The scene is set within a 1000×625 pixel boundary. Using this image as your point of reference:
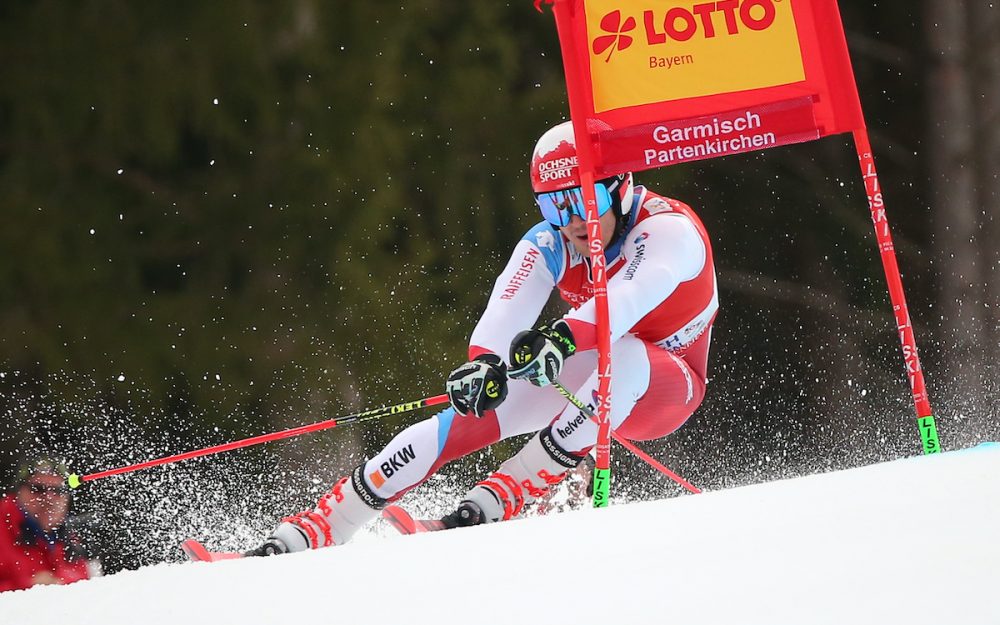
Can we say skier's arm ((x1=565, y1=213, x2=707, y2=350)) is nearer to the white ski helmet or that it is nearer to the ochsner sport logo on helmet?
the white ski helmet

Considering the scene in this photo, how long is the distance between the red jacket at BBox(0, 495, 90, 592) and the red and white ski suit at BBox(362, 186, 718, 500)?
4.41ft

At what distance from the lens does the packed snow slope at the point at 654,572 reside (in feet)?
5.39

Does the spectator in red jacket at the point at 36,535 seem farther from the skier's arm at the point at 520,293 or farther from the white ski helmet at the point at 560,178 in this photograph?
the white ski helmet at the point at 560,178

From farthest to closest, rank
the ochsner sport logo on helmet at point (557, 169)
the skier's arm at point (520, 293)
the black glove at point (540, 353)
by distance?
the skier's arm at point (520, 293) → the ochsner sport logo on helmet at point (557, 169) → the black glove at point (540, 353)

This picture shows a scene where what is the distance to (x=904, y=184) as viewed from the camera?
1006cm

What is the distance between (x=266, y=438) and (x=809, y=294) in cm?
675

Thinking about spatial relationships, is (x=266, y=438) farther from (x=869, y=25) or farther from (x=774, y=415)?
(x=869, y=25)

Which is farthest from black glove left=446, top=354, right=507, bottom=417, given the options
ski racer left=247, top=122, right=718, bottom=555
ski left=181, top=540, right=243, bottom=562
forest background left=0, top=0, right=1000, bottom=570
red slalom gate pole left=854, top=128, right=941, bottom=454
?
forest background left=0, top=0, right=1000, bottom=570

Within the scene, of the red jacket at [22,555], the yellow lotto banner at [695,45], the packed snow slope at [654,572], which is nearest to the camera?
the packed snow slope at [654,572]

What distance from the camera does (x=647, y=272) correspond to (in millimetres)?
3248

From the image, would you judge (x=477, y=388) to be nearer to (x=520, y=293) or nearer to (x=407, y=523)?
(x=407, y=523)

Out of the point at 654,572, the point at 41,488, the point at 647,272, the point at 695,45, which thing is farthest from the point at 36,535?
the point at 654,572

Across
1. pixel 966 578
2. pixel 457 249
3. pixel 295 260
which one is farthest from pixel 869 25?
pixel 966 578

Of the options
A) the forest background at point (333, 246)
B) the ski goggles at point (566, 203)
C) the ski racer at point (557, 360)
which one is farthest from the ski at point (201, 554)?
the forest background at point (333, 246)
